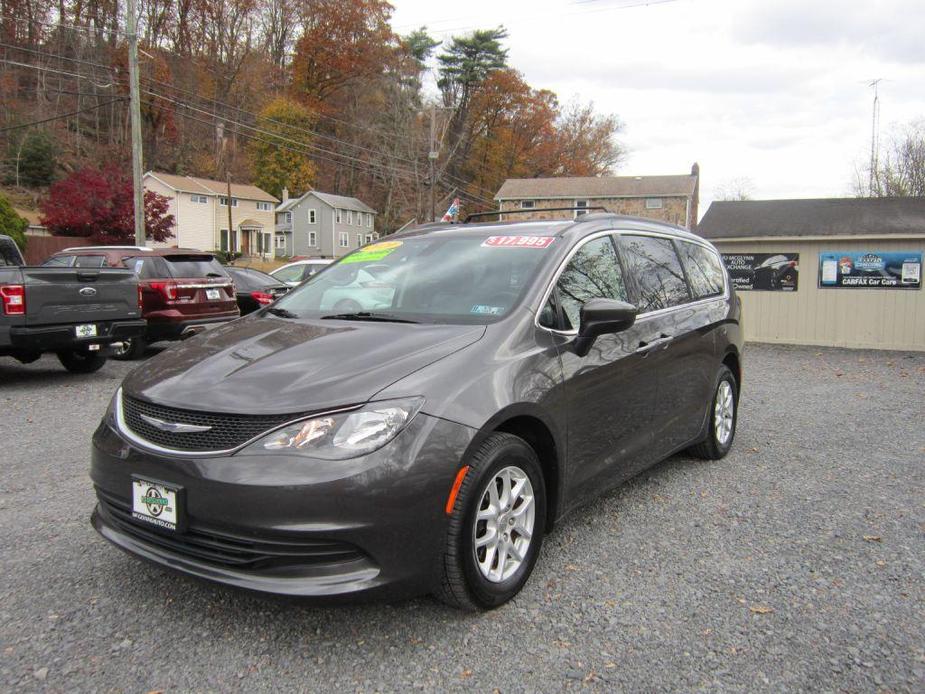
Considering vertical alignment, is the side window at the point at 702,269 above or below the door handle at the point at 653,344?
above

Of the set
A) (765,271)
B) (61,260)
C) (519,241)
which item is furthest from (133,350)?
(765,271)

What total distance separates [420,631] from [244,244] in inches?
2290

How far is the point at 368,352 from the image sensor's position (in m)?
2.95

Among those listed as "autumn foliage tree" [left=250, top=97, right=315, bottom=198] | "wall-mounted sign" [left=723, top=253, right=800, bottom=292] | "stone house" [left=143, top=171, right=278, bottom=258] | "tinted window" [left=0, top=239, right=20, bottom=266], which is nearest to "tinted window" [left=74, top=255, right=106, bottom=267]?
"tinted window" [left=0, top=239, right=20, bottom=266]

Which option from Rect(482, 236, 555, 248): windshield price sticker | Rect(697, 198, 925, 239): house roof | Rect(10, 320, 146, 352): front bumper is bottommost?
Rect(10, 320, 146, 352): front bumper

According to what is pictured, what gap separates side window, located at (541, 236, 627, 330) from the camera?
11.8 ft

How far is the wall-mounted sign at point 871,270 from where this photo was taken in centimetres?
1434

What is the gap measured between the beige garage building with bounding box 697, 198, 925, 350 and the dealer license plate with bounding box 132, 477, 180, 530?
1485 cm

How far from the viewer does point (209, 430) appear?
2.63m

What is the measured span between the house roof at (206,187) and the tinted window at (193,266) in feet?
130

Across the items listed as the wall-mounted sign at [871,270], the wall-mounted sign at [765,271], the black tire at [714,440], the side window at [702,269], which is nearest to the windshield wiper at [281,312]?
the side window at [702,269]

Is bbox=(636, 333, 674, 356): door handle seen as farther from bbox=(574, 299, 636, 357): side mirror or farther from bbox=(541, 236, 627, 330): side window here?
bbox=(574, 299, 636, 357): side mirror

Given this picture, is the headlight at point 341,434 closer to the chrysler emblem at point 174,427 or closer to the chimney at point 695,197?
the chrysler emblem at point 174,427

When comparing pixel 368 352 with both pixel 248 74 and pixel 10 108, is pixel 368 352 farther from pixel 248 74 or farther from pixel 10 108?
pixel 248 74
